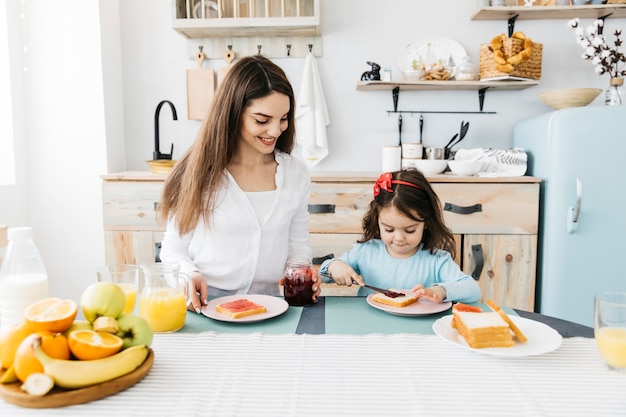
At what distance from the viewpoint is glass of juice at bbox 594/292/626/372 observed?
870 mm

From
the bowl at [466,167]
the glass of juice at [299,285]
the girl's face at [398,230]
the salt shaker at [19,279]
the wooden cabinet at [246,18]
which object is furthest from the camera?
the wooden cabinet at [246,18]

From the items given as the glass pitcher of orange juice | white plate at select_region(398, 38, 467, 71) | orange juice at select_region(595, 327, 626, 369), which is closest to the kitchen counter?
white plate at select_region(398, 38, 467, 71)

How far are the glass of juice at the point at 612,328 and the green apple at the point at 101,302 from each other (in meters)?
0.85

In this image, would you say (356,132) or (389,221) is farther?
(356,132)

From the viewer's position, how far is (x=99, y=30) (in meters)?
2.77

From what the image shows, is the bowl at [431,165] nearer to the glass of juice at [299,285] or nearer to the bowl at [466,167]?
the bowl at [466,167]

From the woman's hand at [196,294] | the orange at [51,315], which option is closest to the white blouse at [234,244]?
the woman's hand at [196,294]

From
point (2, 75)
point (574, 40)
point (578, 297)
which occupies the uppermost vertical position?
point (574, 40)

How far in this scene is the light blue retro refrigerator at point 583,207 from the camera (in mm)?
2355

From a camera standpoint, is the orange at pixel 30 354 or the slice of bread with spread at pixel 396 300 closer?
the orange at pixel 30 354

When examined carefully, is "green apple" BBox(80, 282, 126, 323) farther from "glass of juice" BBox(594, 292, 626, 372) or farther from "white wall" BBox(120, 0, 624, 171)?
"white wall" BBox(120, 0, 624, 171)

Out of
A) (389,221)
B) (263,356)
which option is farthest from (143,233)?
(263,356)

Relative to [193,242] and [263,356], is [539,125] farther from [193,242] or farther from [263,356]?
[263,356]

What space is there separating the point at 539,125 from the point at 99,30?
2.38 meters
